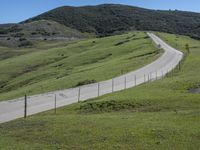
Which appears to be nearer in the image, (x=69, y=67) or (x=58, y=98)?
(x=58, y=98)

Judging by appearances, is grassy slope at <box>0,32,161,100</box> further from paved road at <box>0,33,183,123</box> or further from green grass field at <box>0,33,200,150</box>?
green grass field at <box>0,33,200,150</box>

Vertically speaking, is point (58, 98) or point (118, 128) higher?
point (118, 128)

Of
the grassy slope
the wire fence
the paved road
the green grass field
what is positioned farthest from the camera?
the grassy slope

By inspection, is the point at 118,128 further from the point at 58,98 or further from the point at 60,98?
the point at 60,98

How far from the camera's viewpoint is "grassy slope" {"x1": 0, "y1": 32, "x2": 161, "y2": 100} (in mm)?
65812

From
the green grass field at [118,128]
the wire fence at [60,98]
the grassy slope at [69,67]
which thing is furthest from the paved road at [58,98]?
the grassy slope at [69,67]

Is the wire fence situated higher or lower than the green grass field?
lower

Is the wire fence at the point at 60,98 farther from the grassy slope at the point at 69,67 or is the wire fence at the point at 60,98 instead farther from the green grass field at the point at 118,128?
the grassy slope at the point at 69,67

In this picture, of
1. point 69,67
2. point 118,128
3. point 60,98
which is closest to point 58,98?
point 60,98

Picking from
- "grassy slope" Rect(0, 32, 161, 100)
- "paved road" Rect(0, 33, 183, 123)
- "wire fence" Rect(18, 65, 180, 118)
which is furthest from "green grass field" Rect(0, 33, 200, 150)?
"grassy slope" Rect(0, 32, 161, 100)

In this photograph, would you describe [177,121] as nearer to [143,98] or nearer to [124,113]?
[124,113]

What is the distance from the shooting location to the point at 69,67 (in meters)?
91.9

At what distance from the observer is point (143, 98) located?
114 feet

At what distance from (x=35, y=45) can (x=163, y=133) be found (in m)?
172
